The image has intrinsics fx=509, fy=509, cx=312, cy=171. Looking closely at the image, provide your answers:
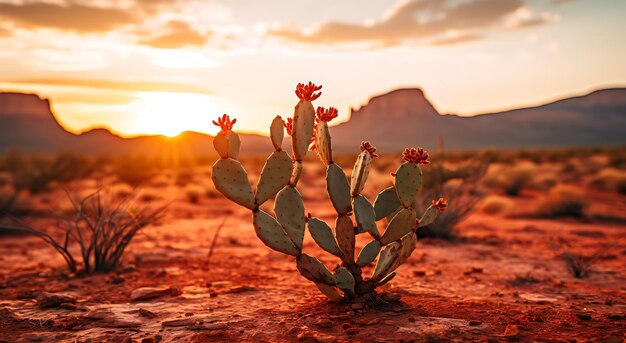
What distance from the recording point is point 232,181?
4633 mm

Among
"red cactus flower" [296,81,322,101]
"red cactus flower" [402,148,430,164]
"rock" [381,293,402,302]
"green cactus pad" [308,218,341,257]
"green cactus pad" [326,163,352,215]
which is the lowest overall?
"rock" [381,293,402,302]

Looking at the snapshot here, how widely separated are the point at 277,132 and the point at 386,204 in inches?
55.5

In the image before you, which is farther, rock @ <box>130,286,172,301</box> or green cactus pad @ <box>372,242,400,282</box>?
rock @ <box>130,286,172,301</box>

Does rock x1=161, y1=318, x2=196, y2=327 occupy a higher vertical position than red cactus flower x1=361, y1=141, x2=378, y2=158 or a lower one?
lower

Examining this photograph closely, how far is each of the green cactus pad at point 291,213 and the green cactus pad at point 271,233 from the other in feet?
0.29

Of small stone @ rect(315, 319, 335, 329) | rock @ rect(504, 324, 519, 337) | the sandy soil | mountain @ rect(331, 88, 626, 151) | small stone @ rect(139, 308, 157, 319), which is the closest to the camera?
rock @ rect(504, 324, 519, 337)

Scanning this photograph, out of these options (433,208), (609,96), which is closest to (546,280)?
(433,208)

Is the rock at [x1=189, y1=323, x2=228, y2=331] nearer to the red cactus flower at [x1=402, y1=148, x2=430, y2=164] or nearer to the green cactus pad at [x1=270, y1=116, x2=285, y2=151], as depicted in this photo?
the green cactus pad at [x1=270, y1=116, x2=285, y2=151]

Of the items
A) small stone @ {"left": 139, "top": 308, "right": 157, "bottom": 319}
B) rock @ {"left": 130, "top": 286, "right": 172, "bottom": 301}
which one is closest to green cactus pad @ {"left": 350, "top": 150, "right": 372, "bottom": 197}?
small stone @ {"left": 139, "top": 308, "right": 157, "bottom": 319}

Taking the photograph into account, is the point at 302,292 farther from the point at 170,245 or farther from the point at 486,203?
the point at 486,203

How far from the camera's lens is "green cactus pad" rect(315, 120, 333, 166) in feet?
15.5

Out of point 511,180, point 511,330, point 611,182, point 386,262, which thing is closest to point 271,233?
point 386,262

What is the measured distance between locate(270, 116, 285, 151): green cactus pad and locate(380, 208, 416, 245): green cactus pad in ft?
4.22

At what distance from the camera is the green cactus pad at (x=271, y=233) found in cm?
464
